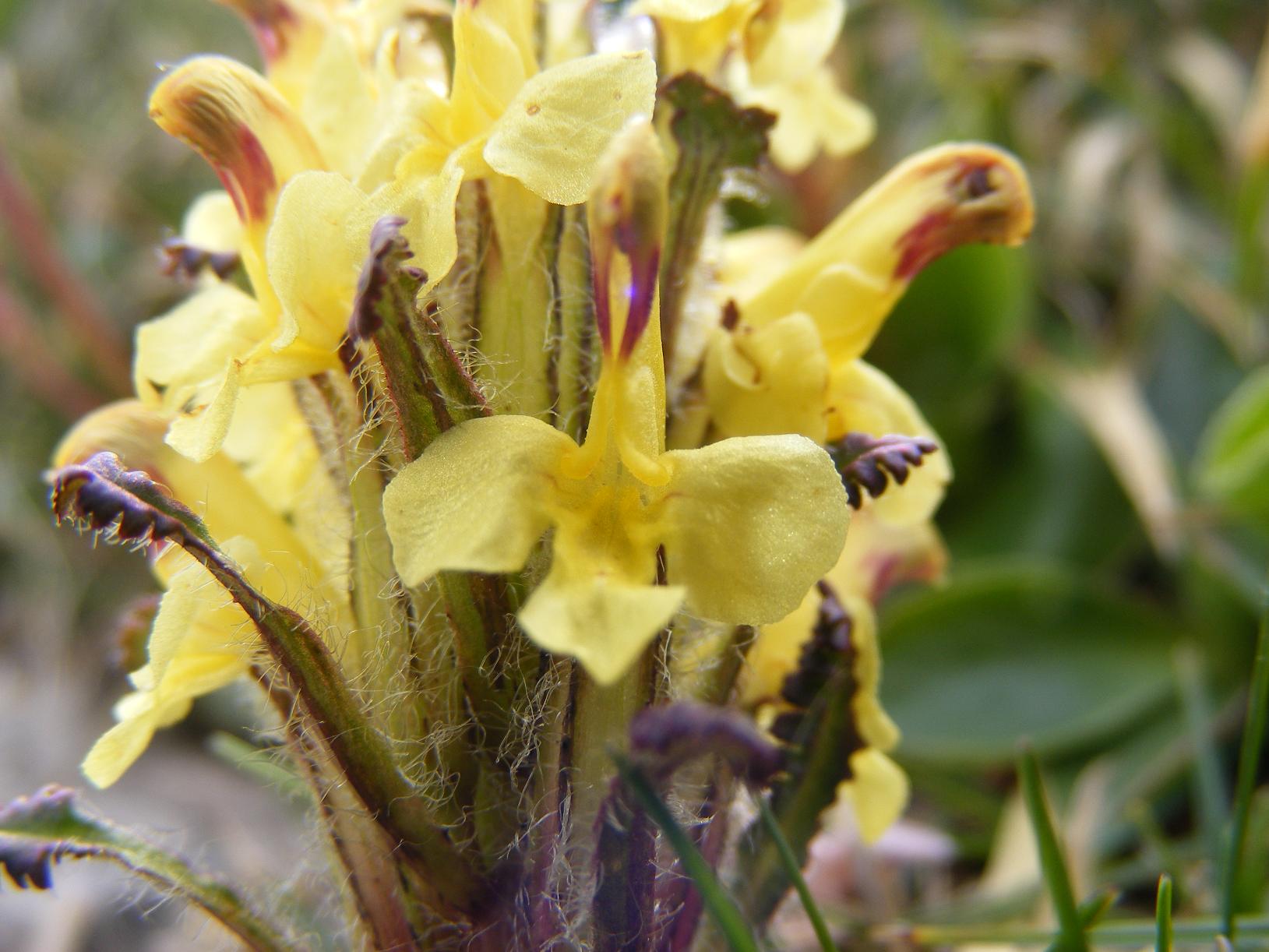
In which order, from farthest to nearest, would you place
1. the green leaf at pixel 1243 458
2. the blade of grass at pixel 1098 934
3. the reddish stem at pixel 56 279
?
the reddish stem at pixel 56 279 → the green leaf at pixel 1243 458 → the blade of grass at pixel 1098 934

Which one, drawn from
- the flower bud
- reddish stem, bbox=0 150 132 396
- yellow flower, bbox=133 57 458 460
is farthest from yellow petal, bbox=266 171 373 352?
reddish stem, bbox=0 150 132 396

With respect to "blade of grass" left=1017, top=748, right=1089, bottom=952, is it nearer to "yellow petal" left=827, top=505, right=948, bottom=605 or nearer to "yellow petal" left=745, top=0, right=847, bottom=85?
"yellow petal" left=827, top=505, right=948, bottom=605

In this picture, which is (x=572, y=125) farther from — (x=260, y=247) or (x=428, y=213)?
(x=260, y=247)

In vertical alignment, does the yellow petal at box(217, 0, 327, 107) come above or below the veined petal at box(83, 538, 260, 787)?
above

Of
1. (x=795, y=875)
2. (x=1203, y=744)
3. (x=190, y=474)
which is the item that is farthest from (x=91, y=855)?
(x=1203, y=744)

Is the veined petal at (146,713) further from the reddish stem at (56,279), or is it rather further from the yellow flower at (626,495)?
the reddish stem at (56,279)

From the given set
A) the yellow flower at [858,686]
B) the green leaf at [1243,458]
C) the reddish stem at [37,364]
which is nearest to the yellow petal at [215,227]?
the yellow flower at [858,686]

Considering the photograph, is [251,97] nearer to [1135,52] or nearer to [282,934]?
[282,934]
